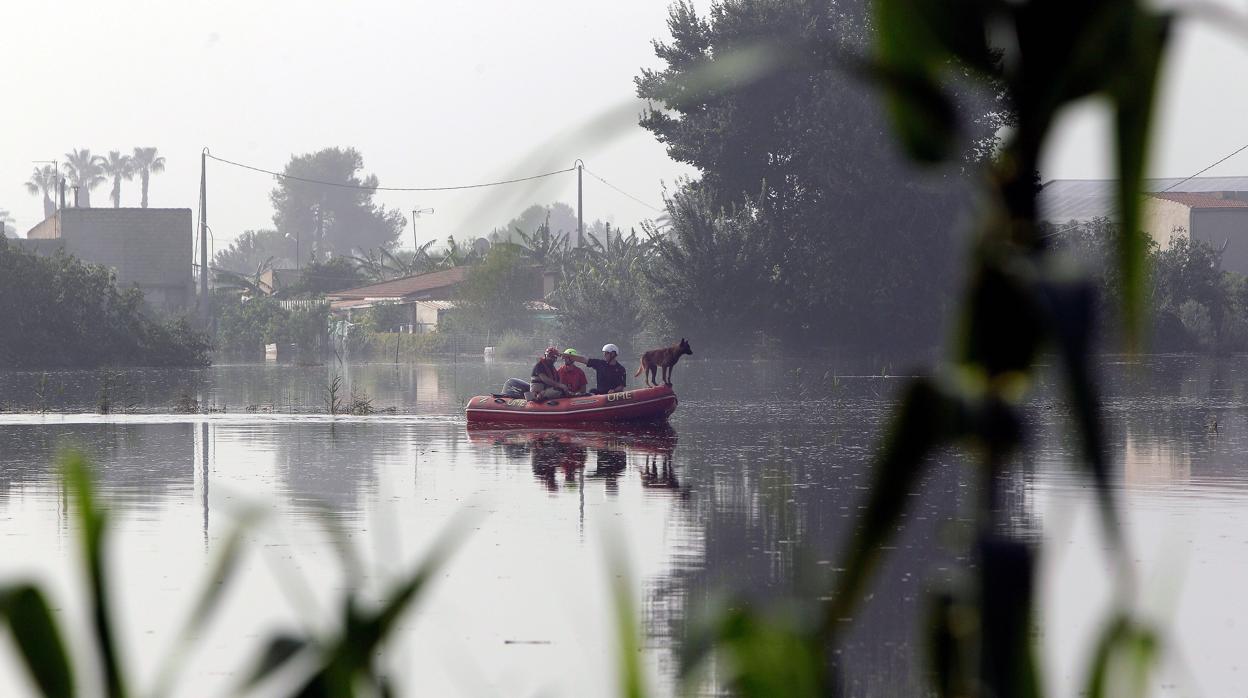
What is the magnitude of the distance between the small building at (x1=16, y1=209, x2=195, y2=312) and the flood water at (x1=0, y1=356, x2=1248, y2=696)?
137 feet

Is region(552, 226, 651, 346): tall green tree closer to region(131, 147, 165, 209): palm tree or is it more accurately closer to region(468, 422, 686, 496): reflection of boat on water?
region(468, 422, 686, 496): reflection of boat on water

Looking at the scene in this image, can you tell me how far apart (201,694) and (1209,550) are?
26.6ft

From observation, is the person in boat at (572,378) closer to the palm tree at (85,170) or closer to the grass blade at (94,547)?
the grass blade at (94,547)

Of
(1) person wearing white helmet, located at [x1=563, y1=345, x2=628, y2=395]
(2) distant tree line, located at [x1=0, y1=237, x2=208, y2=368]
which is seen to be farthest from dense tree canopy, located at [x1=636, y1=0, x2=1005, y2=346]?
(1) person wearing white helmet, located at [x1=563, y1=345, x2=628, y2=395]

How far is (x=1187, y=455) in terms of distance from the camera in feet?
67.2

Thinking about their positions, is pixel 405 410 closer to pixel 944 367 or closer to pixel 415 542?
pixel 415 542

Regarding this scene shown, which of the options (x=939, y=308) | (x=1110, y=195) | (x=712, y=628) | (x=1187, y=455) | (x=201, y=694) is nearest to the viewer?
(x=1110, y=195)

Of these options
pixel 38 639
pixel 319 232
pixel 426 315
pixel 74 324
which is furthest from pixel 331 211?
pixel 38 639

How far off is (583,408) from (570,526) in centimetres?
1093

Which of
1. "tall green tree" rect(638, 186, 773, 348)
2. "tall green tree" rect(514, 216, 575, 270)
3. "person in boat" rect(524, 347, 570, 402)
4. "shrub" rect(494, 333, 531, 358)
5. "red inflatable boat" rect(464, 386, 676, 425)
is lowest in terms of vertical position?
"red inflatable boat" rect(464, 386, 676, 425)

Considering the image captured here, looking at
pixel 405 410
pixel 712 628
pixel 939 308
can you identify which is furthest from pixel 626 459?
pixel 939 308

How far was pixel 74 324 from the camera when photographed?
52.3m

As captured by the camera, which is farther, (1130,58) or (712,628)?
(712,628)

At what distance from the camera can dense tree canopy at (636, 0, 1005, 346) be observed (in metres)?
53.4
